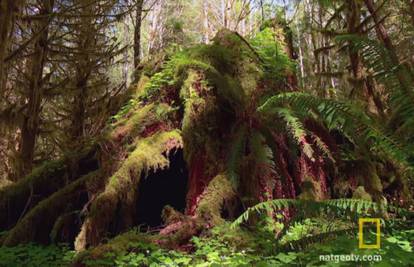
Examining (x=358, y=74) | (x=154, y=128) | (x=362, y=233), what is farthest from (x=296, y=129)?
(x=358, y=74)

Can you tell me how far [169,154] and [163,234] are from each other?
127 cm

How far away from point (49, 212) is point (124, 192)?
4.38 ft

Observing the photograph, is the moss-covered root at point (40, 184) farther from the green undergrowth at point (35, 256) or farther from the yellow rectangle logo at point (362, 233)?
the yellow rectangle logo at point (362, 233)

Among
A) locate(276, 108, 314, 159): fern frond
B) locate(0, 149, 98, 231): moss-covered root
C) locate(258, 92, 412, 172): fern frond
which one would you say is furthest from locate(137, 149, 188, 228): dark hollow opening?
locate(258, 92, 412, 172): fern frond

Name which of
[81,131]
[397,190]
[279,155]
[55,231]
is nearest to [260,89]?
[279,155]

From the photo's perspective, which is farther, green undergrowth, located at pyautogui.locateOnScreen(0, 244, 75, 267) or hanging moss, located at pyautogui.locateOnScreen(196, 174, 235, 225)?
hanging moss, located at pyautogui.locateOnScreen(196, 174, 235, 225)

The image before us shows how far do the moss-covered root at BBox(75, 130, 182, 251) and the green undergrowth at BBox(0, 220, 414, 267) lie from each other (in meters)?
0.36

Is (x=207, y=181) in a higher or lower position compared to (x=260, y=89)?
lower

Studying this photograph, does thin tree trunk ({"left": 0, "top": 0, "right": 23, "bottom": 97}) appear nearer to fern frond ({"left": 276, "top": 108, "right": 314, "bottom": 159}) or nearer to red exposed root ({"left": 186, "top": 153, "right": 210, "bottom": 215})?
red exposed root ({"left": 186, "top": 153, "right": 210, "bottom": 215})

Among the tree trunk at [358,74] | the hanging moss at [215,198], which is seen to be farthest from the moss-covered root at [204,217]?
the tree trunk at [358,74]

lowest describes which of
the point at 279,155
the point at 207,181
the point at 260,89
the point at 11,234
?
the point at 11,234

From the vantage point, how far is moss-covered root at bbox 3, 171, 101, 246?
4445 millimetres

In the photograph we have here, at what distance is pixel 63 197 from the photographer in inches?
183

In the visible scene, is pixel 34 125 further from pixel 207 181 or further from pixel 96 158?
pixel 207 181
